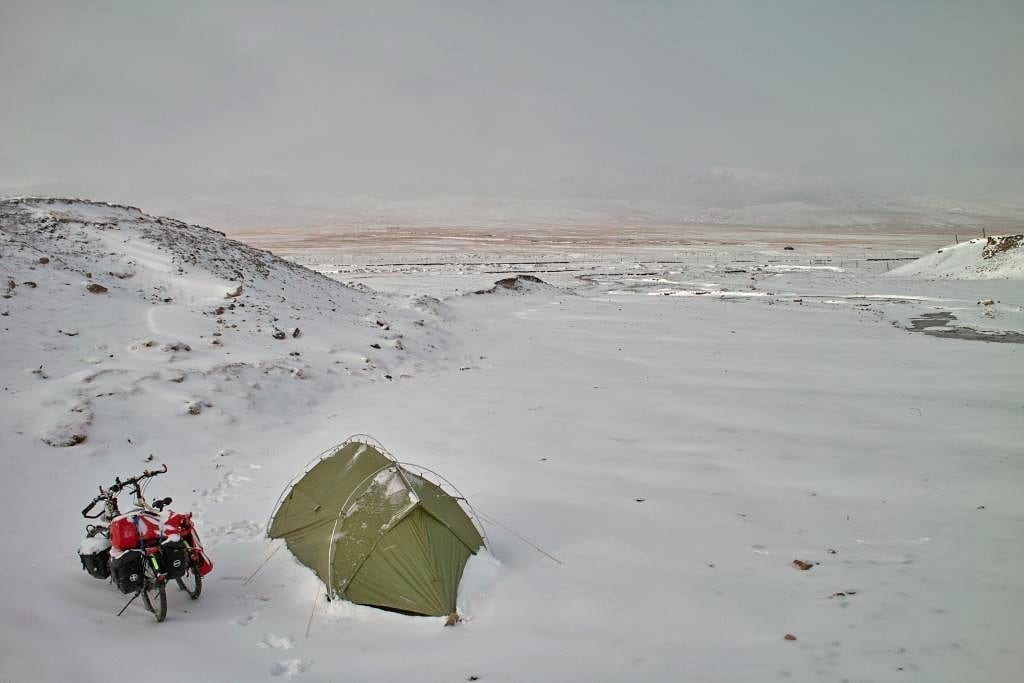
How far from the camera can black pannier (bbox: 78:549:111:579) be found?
5.88 meters

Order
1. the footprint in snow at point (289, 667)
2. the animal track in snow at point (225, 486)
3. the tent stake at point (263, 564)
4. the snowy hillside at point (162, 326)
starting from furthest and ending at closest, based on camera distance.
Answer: the snowy hillside at point (162, 326), the animal track in snow at point (225, 486), the tent stake at point (263, 564), the footprint in snow at point (289, 667)

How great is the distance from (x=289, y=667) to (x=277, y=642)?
472 mm

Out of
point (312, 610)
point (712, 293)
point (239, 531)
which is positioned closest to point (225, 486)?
point (239, 531)

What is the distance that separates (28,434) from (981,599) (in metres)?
14.1

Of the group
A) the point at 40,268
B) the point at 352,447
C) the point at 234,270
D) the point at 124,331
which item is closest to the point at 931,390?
the point at 352,447

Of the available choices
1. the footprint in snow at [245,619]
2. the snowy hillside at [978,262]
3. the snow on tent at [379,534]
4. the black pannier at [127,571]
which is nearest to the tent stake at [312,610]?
the snow on tent at [379,534]

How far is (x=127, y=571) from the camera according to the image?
5656 millimetres

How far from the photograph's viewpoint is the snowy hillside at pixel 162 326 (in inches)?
465

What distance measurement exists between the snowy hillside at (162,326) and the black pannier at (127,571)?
18.6 feet

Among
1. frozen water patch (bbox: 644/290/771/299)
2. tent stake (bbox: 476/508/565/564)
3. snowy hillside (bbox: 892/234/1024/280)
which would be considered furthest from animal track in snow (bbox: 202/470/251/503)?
snowy hillside (bbox: 892/234/1024/280)

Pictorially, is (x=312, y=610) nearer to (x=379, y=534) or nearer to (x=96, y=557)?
(x=379, y=534)

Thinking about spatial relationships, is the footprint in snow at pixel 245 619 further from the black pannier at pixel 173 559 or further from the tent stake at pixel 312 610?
the black pannier at pixel 173 559

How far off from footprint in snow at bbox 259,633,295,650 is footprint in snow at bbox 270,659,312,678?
233 millimetres

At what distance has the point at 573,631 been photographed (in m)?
6.08
